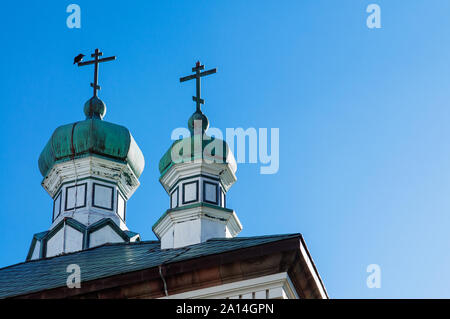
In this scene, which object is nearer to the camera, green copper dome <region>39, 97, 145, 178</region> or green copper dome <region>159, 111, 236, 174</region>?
green copper dome <region>159, 111, 236, 174</region>

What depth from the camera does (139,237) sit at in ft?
94.6

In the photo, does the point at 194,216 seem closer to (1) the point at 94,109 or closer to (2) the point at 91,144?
(2) the point at 91,144

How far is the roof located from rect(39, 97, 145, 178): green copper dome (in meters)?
6.03

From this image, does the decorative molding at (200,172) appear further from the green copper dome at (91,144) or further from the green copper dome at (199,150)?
the green copper dome at (91,144)

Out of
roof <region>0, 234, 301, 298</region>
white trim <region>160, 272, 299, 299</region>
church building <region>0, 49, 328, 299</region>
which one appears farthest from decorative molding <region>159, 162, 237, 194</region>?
white trim <region>160, 272, 299, 299</region>

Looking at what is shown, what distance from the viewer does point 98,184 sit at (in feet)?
93.3

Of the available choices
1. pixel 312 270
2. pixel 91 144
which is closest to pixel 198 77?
pixel 91 144

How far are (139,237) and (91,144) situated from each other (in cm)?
262

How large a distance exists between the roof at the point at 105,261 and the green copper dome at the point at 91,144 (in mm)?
6028

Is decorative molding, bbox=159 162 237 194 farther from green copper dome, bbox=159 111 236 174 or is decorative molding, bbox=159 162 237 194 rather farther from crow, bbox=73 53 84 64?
crow, bbox=73 53 84 64

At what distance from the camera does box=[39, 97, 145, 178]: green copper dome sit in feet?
93.6
